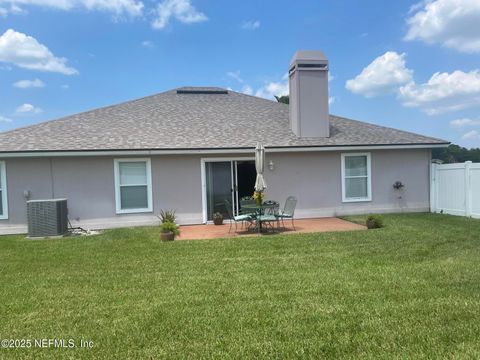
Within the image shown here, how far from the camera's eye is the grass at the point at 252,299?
3756 mm

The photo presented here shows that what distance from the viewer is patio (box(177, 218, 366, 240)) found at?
1056cm

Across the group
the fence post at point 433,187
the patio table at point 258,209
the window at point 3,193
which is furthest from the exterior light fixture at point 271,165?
the window at point 3,193

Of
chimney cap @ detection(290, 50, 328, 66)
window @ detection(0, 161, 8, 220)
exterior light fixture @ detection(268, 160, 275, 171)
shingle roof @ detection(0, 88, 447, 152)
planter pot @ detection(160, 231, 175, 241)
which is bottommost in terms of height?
planter pot @ detection(160, 231, 175, 241)

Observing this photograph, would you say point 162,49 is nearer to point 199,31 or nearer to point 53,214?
point 199,31

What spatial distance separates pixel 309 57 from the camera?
14.5 metres

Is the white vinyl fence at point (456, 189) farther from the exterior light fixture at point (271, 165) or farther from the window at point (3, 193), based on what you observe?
the window at point (3, 193)

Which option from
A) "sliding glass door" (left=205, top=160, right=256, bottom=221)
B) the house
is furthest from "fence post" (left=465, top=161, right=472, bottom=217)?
"sliding glass door" (left=205, top=160, right=256, bottom=221)

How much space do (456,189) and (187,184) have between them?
9.86 meters

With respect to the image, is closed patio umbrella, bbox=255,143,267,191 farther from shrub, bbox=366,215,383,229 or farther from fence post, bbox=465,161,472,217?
fence post, bbox=465,161,472,217

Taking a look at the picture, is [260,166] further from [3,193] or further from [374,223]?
[3,193]

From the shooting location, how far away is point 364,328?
160 inches

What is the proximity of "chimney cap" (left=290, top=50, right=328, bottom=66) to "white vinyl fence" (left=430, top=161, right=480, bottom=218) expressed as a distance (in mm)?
6209

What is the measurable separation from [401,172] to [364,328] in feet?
38.3

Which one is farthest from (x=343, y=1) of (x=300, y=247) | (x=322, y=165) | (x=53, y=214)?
(x=53, y=214)
